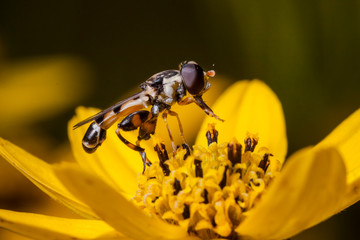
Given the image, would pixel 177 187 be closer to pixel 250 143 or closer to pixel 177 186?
pixel 177 186

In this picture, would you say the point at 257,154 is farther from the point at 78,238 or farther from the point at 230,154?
the point at 78,238

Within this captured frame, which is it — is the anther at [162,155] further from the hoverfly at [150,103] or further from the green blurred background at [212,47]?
the green blurred background at [212,47]

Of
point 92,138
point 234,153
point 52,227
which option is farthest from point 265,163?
point 52,227

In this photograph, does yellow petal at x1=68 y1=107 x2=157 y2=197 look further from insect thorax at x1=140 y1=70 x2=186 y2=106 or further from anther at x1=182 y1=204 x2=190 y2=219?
anther at x1=182 y1=204 x2=190 y2=219

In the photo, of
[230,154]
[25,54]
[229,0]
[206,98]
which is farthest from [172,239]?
[25,54]

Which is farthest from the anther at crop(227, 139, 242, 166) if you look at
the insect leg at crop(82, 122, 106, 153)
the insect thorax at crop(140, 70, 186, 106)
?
the insect leg at crop(82, 122, 106, 153)
